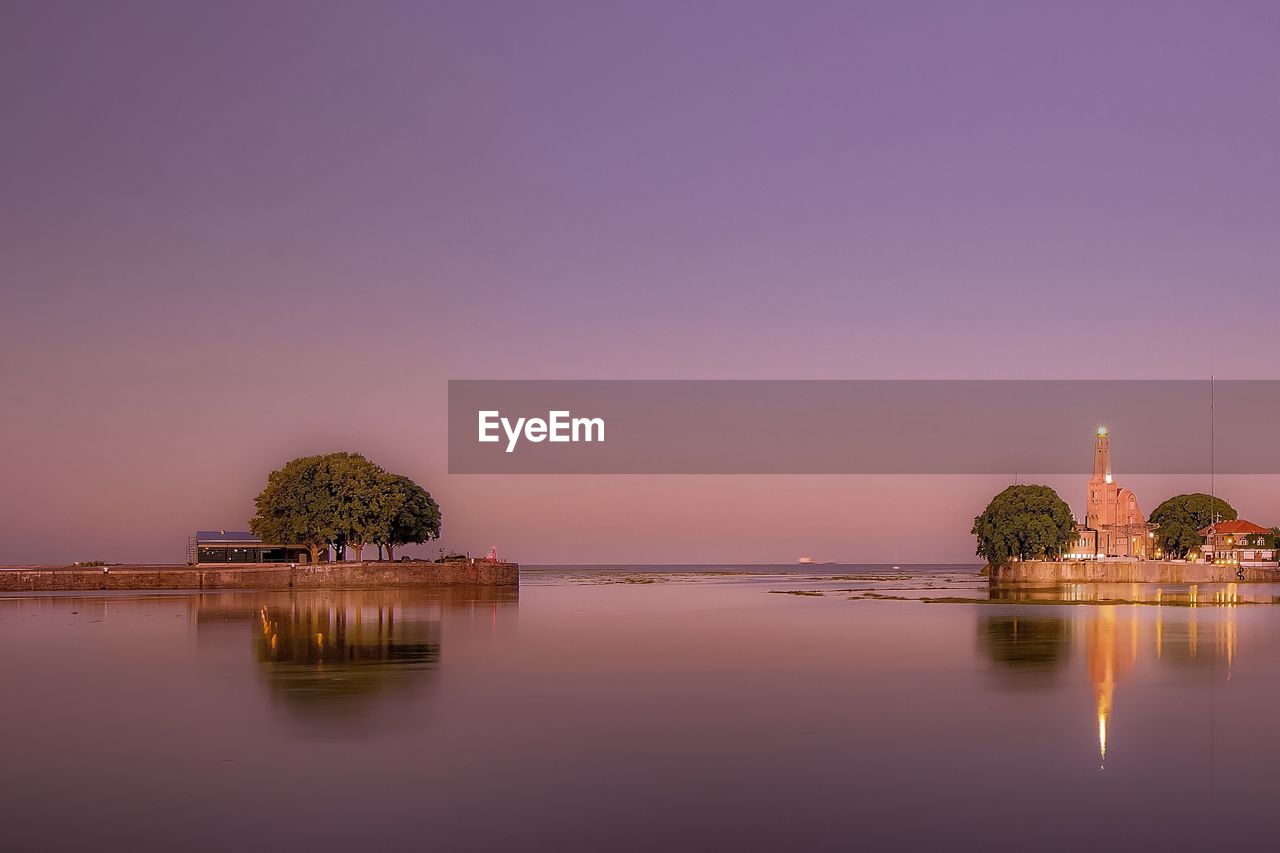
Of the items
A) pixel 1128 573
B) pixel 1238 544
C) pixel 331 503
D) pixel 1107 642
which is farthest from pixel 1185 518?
pixel 1107 642

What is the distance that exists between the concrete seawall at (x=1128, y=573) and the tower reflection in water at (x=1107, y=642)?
6827cm

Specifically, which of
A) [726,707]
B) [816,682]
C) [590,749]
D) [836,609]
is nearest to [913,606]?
[836,609]

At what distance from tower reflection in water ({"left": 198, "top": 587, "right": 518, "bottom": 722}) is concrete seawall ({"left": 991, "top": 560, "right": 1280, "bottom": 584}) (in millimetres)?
84511

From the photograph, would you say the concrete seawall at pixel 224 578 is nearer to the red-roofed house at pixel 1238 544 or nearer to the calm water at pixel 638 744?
the calm water at pixel 638 744

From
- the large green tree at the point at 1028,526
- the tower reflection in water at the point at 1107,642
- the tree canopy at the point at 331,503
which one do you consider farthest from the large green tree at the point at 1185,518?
the tree canopy at the point at 331,503

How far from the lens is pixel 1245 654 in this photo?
3412cm

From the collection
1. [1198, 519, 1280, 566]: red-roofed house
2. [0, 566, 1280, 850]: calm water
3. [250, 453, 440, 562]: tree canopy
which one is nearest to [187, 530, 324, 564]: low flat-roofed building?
[250, 453, 440, 562]: tree canopy

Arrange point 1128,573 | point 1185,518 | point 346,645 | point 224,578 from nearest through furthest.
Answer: point 346,645 → point 224,578 → point 1128,573 → point 1185,518

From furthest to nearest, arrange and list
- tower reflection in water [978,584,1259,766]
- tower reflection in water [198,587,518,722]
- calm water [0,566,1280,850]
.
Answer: tower reflection in water [978,584,1259,766] → tower reflection in water [198,587,518,722] → calm water [0,566,1280,850]

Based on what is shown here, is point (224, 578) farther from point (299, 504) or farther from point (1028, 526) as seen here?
point (1028, 526)

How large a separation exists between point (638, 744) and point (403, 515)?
Answer: 95.9m

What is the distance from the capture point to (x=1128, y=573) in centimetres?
13138

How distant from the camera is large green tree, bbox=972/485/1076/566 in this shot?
135625 millimetres

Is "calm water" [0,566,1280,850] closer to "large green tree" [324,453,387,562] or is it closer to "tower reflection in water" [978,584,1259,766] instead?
"tower reflection in water" [978,584,1259,766]
